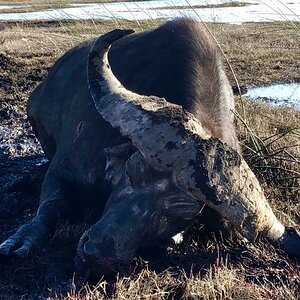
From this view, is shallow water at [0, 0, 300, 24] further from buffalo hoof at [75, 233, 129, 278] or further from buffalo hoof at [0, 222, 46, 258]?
buffalo hoof at [75, 233, 129, 278]

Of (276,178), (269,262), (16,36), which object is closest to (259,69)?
(16,36)

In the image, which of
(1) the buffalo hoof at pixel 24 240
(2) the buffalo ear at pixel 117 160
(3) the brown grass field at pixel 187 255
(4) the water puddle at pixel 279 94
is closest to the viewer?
(3) the brown grass field at pixel 187 255

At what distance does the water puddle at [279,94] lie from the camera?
9568 mm

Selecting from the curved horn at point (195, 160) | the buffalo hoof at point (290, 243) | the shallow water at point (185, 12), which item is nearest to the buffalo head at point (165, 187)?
the curved horn at point (195, 160)

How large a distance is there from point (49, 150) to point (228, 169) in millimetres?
2946

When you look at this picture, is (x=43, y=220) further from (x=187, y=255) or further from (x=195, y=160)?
(x=195, y=160)

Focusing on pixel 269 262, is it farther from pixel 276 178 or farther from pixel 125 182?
pixel 276 178

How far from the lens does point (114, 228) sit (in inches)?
135

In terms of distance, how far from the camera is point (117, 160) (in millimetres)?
3881

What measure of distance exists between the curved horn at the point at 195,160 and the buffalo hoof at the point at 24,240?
0.88 m

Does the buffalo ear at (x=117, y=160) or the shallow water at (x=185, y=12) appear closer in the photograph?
the buffalo ear at (x=117, y=160)

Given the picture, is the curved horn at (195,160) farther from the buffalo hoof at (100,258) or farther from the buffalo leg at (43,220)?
the buffalo leg at (43,220)

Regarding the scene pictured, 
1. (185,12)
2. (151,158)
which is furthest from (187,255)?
(185,12)

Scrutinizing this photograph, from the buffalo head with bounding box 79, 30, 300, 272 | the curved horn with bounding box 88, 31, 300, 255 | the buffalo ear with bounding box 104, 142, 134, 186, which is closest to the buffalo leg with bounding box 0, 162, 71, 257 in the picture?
the buffalo ear with bounding box 104, 142, 134, 186
